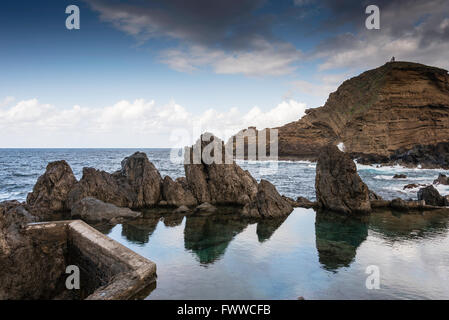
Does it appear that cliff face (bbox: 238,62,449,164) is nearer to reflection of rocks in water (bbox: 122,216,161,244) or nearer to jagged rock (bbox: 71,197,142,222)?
reflection of rocks in water (bbox: 122,216,161,244)

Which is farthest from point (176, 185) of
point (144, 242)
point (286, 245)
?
point (286, 245)

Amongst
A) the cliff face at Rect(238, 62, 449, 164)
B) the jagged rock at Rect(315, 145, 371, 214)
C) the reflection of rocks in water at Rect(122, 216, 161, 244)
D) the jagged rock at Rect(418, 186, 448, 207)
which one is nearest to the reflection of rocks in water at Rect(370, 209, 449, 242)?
the jagged rock at Rect(315, 145, 371, 214)

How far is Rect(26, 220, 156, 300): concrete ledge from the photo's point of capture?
8125mm

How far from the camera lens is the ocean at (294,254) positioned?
9.56 metres

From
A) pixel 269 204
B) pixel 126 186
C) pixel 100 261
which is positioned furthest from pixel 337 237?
pixel 126 186

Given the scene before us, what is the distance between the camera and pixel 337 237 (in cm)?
1584

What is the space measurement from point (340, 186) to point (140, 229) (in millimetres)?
16083

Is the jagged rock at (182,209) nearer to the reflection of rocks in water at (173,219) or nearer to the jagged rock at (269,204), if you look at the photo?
the reflection of rocks in water at (173,219)

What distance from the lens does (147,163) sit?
26422 mm

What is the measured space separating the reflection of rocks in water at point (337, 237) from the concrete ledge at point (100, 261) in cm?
780

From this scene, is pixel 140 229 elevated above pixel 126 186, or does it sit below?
below

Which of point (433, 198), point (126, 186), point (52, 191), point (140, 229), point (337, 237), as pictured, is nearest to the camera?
point (337, 237)

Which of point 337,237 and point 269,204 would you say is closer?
point 337,237

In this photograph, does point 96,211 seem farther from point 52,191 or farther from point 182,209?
point 182,209
